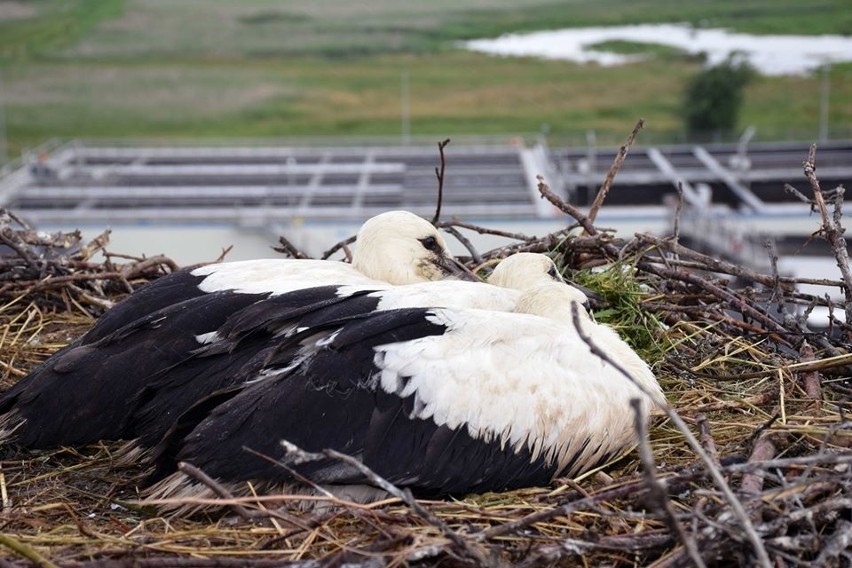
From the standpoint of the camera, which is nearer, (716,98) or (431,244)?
(431,244)

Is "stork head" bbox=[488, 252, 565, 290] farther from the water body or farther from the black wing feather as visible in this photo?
the water body

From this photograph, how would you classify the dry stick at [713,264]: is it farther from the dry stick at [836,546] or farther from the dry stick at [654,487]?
the dry stick at [654,487]

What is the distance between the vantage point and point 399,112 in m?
41.5

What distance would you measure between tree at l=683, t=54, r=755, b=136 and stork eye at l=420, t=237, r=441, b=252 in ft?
98.5

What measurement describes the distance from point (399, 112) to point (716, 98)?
1234cm

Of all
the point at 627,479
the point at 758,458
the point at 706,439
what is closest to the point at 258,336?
the point at 627,479

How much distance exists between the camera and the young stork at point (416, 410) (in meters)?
3.25

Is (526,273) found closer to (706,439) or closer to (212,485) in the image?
(706,439)

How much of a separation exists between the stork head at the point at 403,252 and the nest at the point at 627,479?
0.56 metres

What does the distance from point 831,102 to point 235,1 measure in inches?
1163

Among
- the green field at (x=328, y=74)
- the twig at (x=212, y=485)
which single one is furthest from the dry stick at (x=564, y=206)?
the green field at (x=328, y=74)

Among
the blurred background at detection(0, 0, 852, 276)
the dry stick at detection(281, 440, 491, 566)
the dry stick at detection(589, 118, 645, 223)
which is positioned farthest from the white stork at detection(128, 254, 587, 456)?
the blurred background at detection(0, 0, 852, 276)

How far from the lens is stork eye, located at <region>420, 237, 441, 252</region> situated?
4.59 meters

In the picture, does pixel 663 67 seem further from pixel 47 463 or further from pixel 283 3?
pixel 47 463
